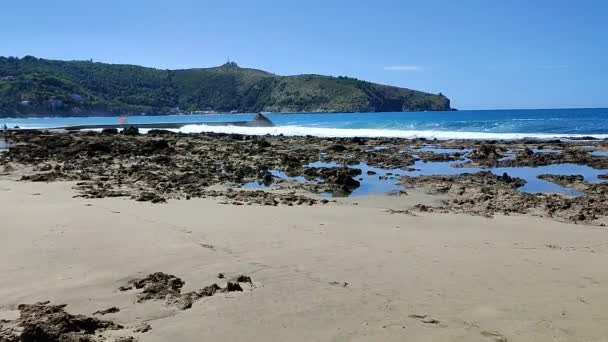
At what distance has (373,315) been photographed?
13.5 feet

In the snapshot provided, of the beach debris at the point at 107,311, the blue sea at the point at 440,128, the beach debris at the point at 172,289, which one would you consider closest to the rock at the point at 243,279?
the beach debris at the point at 172,289

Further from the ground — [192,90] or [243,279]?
[192,90]

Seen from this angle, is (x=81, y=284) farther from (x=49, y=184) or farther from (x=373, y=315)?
(x=49, y=184)

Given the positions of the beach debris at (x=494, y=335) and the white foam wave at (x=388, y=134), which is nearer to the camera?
the beach debris at (x=494, y=335)

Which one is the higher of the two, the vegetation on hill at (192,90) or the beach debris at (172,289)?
the vegetation on hill at (192,90)

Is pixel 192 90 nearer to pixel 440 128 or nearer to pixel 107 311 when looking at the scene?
pixel 440 128

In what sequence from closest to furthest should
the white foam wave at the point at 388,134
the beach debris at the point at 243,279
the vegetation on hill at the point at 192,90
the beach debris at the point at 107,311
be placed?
the beach debris at the point at 107,311, the beach debris at the point at 243,279, the white foam wave at the point at 388,134, the vegetation on hill at the point at 192,90

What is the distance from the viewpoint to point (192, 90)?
513 ft

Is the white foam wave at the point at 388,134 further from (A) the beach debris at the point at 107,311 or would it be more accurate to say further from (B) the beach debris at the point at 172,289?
(A) the beach debris at the point at 107,311

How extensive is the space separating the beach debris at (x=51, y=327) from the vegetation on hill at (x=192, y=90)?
Result: 4692 inches

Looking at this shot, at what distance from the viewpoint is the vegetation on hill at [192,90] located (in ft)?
405

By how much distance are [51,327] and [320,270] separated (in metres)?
2.60

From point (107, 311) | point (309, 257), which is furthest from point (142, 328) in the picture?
point (309, 257)

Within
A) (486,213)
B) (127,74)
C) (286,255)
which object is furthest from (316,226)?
(127,74)
